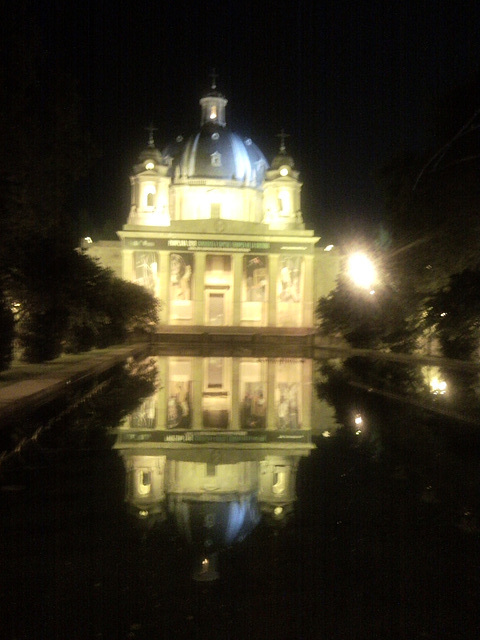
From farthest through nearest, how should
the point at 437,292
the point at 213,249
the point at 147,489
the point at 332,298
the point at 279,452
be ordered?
the point at 213,249, the point at 332,298, the point at 437,292, the point at 279,452, the point at 147,489

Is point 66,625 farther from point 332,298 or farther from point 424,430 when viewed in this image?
point 332,298

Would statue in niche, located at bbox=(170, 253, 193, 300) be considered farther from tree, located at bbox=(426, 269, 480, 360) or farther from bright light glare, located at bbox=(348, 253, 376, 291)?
tree, located at bbox=(426, 269, 480, 360)

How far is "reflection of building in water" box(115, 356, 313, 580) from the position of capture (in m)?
7.63

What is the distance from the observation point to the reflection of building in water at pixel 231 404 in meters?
14.2

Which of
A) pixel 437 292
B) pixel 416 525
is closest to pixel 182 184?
pixel 437 292

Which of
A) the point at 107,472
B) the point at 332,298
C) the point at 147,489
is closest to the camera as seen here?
the point at 147,489

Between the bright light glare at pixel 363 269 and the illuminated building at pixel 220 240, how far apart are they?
30.8 meters

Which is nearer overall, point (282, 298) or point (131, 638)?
point (131, 638)

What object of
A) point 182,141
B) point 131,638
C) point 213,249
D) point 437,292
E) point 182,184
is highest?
point 182,141

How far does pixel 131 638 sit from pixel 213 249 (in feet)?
236

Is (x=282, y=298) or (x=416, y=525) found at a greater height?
(x=282, y=298)

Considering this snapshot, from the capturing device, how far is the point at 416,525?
299 inches

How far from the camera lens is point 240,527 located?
7.32 meters

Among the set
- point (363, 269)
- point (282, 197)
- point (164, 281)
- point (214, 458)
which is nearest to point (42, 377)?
point (214, 458)
